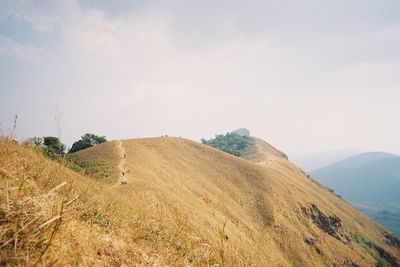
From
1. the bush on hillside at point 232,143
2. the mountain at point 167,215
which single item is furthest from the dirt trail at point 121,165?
the bush on hillside at point 232,143

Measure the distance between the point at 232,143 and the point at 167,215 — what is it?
147780 mm

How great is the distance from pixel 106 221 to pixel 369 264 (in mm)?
76467

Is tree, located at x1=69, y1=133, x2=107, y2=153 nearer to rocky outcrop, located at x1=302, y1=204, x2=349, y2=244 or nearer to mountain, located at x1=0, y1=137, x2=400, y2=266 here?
mountain, located at x1=0, y1=137, x2=400, y2=266

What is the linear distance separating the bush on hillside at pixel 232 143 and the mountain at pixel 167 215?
57.3 metres

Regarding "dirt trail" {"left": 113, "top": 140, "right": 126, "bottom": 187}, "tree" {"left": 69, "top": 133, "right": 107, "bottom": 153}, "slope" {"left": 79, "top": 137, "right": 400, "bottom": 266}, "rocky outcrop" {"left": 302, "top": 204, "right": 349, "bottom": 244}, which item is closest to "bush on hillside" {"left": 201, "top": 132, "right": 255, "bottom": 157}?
"slope" {"left": 79, "top": 137, "right": 400, "bottom": 266}

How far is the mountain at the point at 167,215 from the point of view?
3449mm

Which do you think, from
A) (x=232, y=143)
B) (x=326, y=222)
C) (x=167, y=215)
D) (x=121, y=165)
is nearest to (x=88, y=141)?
(x=121, y=165)

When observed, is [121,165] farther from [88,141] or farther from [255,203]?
[88,141]

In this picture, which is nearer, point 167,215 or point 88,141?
point 167,215

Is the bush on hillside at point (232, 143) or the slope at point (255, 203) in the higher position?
the bush on hillside at point (232, 143)

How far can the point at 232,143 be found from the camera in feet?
504

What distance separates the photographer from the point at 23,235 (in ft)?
9.65

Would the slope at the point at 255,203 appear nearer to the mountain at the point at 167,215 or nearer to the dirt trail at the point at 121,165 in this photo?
the mountain at the point at 167,215

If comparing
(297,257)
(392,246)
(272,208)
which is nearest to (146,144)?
(272,208)
